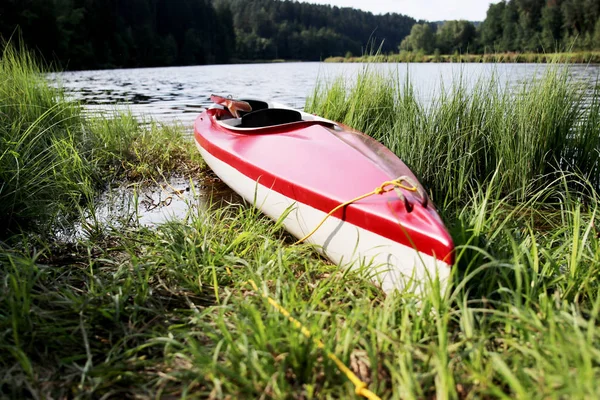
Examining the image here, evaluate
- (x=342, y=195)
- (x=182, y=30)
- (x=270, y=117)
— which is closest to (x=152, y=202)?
(x=270, y=117)

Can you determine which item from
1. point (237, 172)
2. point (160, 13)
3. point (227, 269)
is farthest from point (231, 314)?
point (160, 13)

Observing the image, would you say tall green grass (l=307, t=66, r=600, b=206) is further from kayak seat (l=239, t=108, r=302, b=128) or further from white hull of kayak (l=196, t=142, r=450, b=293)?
white hull of kayak (l=196, t=142, r=450, b=293)

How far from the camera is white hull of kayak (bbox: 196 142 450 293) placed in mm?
1926

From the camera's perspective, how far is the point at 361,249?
226cm

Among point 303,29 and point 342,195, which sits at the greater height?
point 303,29

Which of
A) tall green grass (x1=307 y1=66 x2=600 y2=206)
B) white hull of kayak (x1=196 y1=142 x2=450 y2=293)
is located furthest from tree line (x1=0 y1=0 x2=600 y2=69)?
white hull of kayak (x1=196 y1=142 x2=450 y2=293)

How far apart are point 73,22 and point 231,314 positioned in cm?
3172

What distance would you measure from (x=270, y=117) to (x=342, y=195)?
2.10 meters

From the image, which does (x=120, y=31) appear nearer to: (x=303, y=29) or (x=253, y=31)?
(x=253, y=31)

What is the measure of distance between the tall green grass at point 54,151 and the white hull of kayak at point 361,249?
4.61 feet

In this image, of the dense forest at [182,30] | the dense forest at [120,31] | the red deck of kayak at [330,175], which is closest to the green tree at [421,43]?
the dense forest at [182,30]

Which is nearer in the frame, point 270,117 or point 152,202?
point 152,202

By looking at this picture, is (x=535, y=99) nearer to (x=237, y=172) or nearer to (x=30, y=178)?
(x=237, y=172)

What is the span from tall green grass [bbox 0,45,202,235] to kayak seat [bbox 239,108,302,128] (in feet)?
3.57
